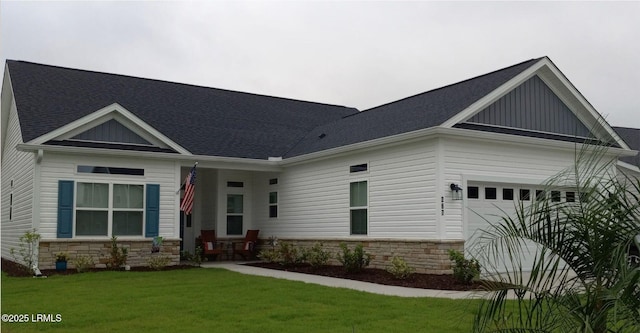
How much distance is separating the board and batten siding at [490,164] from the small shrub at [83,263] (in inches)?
356

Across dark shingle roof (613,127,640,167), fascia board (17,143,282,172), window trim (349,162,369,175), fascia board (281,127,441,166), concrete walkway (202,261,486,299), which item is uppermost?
dark shingle roof (613,127,640,167)

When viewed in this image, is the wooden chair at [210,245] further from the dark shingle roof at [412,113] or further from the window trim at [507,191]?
the window trim at [507,191]

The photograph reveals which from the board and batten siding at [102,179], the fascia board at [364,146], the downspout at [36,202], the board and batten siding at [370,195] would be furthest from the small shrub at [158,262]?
the fascia board at [364,146]

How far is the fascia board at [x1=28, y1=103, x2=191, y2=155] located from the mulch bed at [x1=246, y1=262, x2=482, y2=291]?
486cm

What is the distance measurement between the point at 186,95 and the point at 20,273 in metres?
10.00

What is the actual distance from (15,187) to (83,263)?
5994 millimetres

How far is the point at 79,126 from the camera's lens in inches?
634

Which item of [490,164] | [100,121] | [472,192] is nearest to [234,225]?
[100,121]

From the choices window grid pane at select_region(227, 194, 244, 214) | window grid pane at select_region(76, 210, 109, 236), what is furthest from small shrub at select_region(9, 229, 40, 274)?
window grid pane at select_region(227, 194, 244, 214)

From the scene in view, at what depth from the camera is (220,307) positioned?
9602 millimetres

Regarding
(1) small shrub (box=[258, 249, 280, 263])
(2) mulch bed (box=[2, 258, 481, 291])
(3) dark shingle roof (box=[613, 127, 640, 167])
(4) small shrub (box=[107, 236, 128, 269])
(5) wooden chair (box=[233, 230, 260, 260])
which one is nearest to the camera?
(2) mulch bed (box=[2, 258, 481, 291])

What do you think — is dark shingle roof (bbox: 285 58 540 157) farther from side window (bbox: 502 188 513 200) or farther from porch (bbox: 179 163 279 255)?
side window (bbox: 502 188 513 200)

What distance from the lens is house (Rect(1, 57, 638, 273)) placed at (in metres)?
14.3

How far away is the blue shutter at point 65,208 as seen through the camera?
616 inches
